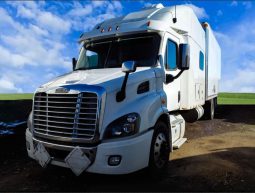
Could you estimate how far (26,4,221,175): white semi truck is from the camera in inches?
201

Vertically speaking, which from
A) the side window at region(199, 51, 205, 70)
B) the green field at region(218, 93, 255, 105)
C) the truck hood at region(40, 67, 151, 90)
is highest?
the side window at region(199, 51, 205, 70)

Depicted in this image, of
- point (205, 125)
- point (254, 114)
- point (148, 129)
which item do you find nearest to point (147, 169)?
point (148, 129)

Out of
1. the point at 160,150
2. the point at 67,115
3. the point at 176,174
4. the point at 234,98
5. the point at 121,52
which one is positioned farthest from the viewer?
the point at 234,98

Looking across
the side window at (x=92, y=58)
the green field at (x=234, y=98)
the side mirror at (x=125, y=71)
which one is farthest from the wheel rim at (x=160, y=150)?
the green field at (x=234, y=98)

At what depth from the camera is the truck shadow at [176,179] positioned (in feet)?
18.3

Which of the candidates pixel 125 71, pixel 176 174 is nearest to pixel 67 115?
pixel 125 71

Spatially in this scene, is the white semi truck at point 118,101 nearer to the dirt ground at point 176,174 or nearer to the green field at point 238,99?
the dirt ground at point 176,174

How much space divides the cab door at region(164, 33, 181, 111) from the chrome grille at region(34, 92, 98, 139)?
2.10 m

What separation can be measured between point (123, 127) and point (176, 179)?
5.55 feet

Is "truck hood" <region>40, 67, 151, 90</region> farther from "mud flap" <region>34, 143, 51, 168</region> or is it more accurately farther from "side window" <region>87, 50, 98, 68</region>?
"mud flap" <region>34, 143, 51, 168</region>

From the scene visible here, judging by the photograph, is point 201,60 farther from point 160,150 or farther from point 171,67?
point 160,150


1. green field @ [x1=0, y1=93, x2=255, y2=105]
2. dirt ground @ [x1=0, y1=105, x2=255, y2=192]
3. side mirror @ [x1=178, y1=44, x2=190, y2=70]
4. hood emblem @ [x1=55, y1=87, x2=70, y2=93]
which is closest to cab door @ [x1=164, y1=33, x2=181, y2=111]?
side mirror @ [x1=178, y1=44, x2=190, y2=70]

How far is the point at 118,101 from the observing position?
17.4 feet

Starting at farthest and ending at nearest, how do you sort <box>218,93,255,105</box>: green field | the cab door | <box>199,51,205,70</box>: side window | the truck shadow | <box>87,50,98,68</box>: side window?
<box>218,93,255,105</box>: green field, <box>199,51,205,70</box>: side window, <box>87,50,98,68</box>: side window, the cab door, the truck shadow
